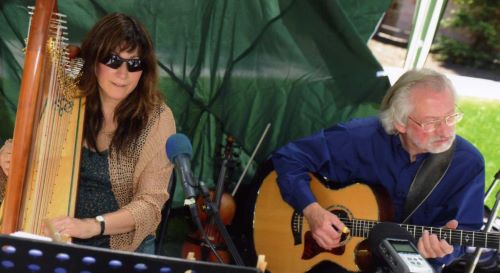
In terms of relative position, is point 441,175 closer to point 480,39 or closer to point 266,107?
point 266,107

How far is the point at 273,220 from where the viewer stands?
3.56 metres

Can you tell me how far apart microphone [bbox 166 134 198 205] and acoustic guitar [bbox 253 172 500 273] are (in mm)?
1543

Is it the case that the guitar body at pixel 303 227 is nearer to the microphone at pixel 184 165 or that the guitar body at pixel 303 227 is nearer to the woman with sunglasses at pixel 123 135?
the woman with sunglasses at pixel 123 135

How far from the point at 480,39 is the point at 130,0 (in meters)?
7.16

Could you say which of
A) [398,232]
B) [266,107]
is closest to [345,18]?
[266,107]

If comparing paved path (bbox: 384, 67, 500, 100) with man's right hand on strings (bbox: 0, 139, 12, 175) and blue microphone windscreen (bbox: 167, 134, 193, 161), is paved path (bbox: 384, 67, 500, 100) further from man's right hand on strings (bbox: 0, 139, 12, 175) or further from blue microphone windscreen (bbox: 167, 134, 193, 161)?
blue microphone windscreen (bbox: 167, 134, 193, 161)

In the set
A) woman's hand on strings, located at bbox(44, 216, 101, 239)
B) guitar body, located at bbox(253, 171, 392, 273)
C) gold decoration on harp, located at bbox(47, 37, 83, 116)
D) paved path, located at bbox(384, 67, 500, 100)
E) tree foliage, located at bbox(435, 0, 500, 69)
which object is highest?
tree foliage, located at bbox(435, 0, 500, 69)

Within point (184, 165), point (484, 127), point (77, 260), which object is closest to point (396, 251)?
point (184, 165)

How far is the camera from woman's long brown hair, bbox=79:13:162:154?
101 inches

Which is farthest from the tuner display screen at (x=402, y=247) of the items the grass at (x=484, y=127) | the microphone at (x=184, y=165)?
the grass at (x=484, y=127)

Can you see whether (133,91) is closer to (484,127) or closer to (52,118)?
(52,118)

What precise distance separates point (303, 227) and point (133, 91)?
3.89 ft

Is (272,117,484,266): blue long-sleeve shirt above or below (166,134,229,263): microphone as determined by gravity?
below

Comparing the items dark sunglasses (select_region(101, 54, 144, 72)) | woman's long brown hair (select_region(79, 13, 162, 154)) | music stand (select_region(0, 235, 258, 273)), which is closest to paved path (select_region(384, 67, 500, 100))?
woman's long brown hair (select_region(79, 13, 162, 154))
